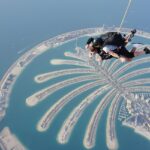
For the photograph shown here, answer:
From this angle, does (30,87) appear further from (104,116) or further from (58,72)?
(104,116)

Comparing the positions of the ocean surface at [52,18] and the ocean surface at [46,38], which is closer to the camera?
the ocean surface at [46,38]

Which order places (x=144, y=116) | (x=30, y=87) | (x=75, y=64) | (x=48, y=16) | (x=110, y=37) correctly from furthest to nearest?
(x=48, y=16)
(x=75, y=64)
(x=30, y=87)
(x=144, y=116)
(x=110, y=37)

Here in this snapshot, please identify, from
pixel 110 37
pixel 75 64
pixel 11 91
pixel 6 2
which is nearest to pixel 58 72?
pixel 75 64

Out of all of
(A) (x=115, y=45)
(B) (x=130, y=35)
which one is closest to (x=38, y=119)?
(A) (x=115, y=45)

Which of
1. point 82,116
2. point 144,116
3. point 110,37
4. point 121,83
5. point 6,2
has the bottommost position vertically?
point 110,37

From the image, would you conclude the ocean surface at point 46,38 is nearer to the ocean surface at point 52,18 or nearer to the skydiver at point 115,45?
the ocean surface at point 52,18

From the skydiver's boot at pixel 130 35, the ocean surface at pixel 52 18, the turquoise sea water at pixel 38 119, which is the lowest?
the skydiver's boot at pixel 130 35

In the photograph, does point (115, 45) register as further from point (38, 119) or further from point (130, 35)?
point (38, 119)

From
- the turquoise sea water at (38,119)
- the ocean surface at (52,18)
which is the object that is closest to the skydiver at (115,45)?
the turquoise sea water at (38,119)
